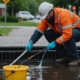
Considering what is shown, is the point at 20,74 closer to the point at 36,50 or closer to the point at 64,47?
→ the point at 64,47

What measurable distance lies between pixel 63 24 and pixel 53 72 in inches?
42.6

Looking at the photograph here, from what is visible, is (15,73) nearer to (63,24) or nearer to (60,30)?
(63,24)

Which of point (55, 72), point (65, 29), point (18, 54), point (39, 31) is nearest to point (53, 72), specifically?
point (55, 72)

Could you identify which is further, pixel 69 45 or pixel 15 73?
pixel 69 45

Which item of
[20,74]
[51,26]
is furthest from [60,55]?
[20,74]

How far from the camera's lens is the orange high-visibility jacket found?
7.73m

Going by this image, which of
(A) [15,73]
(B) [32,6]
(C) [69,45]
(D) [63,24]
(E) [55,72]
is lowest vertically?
(E) [55,72]

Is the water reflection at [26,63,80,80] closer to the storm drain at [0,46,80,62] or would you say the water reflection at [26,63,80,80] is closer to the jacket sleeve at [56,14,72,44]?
the jacket sleeve at [56,14,72,44]

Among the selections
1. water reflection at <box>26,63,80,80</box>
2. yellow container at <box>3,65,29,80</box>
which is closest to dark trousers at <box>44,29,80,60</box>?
water reflection at <box>26,63,80,80</box>

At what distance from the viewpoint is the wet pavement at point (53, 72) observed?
677 centimetres

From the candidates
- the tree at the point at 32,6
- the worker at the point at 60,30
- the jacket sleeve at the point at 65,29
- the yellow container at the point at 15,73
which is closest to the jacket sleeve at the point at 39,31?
the worker at the point at 60,30

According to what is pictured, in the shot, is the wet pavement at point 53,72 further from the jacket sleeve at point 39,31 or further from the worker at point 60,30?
the jacket sleeve at point 39,31

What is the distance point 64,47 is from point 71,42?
0.38m

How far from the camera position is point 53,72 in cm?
739
